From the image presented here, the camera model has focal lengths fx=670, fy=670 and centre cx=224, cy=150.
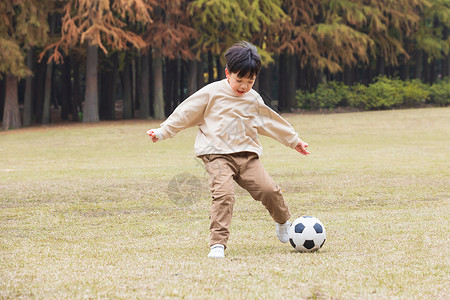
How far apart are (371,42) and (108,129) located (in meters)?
15.5

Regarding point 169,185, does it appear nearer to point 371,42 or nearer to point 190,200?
point 190,200

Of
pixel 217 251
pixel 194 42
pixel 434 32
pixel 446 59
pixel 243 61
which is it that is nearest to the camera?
pixel 217 251

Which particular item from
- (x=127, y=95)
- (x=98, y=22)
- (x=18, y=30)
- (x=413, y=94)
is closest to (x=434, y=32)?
(x=413, y=94)

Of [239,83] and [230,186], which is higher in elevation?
[239,83]

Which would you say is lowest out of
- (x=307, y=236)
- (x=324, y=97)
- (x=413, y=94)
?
(x=324, y=97)

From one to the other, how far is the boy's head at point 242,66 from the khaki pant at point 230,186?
2.08 feet

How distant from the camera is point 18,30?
29.1 m

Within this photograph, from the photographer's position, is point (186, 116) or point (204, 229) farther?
point (204, 229)

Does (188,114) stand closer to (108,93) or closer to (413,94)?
(108,93)

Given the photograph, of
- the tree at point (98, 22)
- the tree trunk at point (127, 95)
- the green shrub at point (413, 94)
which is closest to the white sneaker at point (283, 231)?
the tree at point (98, 22)

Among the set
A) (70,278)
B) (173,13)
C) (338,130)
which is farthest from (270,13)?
(70,278)

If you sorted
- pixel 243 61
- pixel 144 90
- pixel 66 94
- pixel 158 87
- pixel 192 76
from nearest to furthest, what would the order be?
pixel 243 61, pixel 158 87, pixel 192 76, pixel 144 90, pixel 66 94

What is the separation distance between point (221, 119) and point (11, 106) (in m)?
27.8

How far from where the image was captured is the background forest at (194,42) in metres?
29.5
